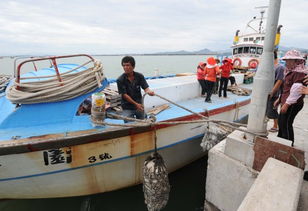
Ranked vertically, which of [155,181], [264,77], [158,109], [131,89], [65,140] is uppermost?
[264,77]

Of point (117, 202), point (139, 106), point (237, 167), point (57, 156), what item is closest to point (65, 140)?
point (57, 156)

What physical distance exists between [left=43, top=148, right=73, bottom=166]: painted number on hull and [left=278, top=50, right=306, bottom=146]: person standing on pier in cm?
347

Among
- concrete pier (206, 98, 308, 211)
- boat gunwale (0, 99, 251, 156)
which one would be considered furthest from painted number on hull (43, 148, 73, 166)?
concrete pier (206, 98, 308, 211)

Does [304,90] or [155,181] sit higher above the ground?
[304,90]

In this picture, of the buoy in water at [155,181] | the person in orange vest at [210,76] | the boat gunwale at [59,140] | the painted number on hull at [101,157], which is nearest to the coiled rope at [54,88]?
the boat gunwale at [59,140]

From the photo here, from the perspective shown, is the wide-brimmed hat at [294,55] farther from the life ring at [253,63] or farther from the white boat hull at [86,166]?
the life ring at [253,63]

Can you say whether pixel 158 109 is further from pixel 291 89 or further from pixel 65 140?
pixel 291 89

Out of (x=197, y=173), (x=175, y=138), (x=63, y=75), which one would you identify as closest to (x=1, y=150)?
(x=63, y=75)

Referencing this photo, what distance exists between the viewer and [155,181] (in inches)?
125

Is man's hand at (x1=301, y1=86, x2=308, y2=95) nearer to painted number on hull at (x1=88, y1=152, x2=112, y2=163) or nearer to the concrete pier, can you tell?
the concrete pier

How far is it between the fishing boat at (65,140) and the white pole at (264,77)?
0.79 m

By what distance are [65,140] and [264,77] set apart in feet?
9.54

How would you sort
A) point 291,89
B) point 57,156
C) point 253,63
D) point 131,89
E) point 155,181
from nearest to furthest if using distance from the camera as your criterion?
point 291,89
point 57,156
point 155,181
point 131,89
point 253,63

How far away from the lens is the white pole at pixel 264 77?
2185 millimetres
